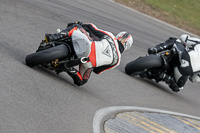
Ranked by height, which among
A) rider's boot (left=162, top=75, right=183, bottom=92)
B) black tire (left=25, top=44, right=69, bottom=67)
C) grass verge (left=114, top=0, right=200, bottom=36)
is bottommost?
grass verge (left=114, top=0, right=200, bottom=36)

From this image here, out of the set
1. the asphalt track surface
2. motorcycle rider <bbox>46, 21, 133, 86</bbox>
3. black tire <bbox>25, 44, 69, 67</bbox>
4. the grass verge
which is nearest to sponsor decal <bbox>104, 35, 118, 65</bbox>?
motorcycle rider <bbox>46, 21, 133, 86</bbox>

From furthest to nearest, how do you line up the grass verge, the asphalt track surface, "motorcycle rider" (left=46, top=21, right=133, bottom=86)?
the grass verge
"motorcycle rider" (left=46, top=21, right=133, bottom=86)
the asphalt track surface

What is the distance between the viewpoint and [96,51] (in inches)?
256

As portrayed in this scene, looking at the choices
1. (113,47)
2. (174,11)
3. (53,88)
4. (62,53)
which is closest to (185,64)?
(113,47)

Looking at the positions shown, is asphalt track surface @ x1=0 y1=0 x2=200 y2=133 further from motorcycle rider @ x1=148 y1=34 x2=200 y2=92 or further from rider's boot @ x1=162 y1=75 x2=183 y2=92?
motorcycle rider @ x1=148 y1=34 x2=200 y2=92

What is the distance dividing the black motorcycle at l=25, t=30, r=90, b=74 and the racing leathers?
99 mm

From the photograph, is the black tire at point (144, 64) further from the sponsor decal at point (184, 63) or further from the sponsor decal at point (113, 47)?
the sponsor decal at point (113, 47)

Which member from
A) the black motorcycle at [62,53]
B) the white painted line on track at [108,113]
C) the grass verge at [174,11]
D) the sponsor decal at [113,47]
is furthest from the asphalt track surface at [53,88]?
the grass verge at [174,11]

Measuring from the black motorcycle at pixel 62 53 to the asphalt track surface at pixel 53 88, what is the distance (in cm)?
20

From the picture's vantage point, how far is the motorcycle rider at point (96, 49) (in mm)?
6496

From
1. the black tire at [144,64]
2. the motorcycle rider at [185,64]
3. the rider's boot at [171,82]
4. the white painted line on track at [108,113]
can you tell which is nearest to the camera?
the white painted line on track at [108,113]

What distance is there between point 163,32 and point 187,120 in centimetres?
970

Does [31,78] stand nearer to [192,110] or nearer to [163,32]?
[192,110]

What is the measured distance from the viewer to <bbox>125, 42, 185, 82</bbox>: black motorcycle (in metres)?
8.50
